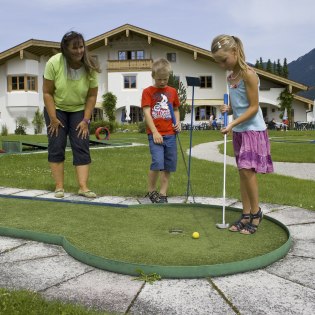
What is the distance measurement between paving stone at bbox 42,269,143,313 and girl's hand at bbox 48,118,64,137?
297 cm

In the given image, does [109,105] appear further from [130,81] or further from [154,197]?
[154,197]

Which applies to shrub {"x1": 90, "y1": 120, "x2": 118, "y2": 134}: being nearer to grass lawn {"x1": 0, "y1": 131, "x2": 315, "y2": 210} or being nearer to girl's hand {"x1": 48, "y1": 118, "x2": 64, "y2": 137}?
grass lawn {"x1": 0, "y1": 131, "x2": 315, "y2": 210}

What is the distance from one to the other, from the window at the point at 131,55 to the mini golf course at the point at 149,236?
3624cm

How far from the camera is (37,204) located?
15.8 ft

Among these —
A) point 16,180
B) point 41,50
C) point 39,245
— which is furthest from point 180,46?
point 39,245

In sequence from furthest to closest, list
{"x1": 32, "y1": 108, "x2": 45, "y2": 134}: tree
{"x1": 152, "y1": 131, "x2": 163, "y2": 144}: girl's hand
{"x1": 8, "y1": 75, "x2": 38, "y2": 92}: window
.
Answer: {"x1": 8, "y1": 75, "x2": 38, "y2": 92}: window
{"x1": 32, "y1": 108, "x2": 45, "y2": 134}: tree
{"x1": 152, "y1": 131, "x2": 163, "y2": 144}: girl's hand

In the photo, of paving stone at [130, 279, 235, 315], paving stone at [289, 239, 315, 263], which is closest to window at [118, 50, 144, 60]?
paving stone at [289, 239, 315, 263]

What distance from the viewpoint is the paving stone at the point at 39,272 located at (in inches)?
105

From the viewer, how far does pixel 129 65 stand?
39000mm

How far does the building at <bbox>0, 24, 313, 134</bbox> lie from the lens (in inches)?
1463

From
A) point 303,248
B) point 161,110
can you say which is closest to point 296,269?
point 303,248

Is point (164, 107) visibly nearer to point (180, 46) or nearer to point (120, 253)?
point (120, 253)

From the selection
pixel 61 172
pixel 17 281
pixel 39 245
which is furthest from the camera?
pixel 61 172

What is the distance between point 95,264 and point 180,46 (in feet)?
116
